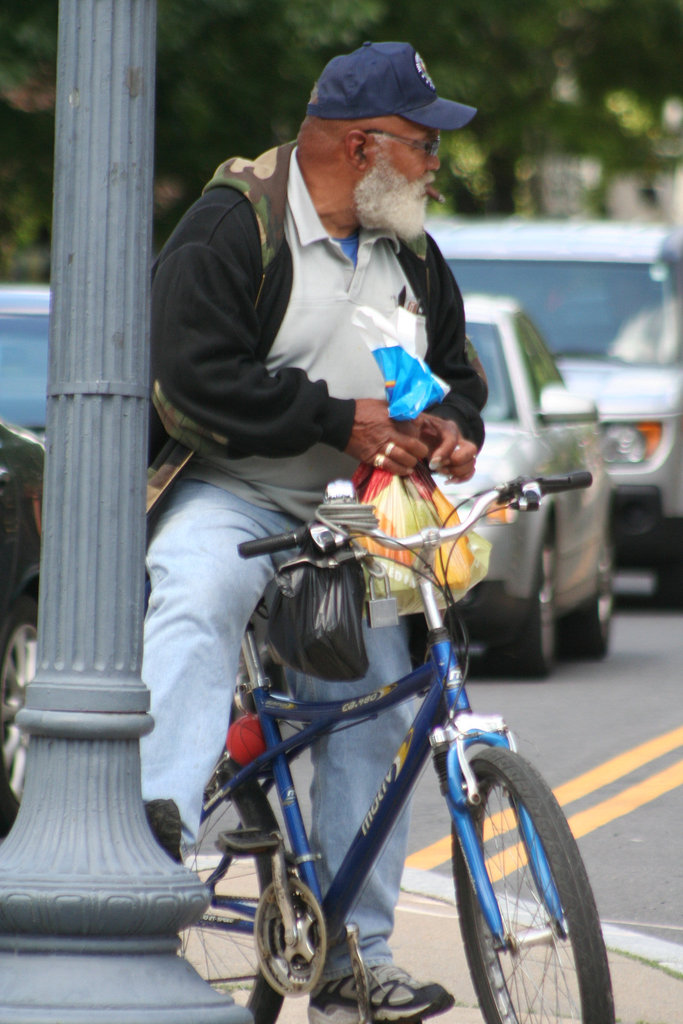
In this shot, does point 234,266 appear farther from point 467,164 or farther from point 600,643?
point 467,164

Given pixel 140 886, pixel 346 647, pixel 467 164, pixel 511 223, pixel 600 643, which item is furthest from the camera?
pixel 467 164

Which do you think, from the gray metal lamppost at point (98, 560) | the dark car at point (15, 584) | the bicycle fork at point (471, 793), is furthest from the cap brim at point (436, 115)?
the dark car at point (15, 584)

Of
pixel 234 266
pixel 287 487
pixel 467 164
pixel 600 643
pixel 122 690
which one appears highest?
pixel 467 164

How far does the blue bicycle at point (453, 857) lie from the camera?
128 inches

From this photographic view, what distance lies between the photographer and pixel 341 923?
379 centimetres

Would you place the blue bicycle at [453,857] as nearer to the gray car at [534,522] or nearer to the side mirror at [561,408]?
the gray car at [534,522]

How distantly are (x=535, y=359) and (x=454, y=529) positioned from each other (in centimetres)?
676

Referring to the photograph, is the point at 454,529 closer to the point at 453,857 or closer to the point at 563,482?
the point at 563,482

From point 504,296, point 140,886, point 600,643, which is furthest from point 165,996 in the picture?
point 504,296

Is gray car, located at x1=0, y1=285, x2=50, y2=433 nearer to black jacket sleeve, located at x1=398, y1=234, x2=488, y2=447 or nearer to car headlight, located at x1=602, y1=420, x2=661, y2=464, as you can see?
car headlight, located at x1=602, y1=420, x2=661, y2=464

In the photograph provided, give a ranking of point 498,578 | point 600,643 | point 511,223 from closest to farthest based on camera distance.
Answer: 1. point 498,578
2. point 600,643
3. point 511,223

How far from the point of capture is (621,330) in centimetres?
1257

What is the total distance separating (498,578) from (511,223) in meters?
5.08

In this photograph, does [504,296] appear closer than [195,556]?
No
